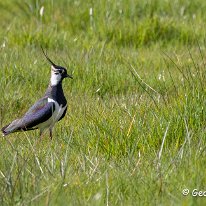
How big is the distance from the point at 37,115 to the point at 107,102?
3.22 feet

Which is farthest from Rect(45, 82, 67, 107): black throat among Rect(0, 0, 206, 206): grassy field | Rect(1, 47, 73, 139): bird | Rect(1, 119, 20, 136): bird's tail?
Rect(1, 119, 20, 136): bird's tail

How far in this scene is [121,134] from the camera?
4863 mm

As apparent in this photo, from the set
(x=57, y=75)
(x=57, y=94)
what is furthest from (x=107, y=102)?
(x=57, y=94)

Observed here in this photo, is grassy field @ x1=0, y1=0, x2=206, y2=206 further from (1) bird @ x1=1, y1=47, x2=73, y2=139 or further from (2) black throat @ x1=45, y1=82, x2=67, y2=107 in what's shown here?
(2) black throat @ x1=45, y1=82, x2=67, y2=107

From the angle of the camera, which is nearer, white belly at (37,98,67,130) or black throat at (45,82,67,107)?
white belly at (37,98,67,130)

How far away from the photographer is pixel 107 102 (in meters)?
6.33

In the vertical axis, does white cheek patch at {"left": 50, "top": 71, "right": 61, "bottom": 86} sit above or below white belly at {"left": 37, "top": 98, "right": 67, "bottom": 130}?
above

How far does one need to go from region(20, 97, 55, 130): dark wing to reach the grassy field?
0.10 meters

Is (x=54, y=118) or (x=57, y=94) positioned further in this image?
(x=57, y=94)

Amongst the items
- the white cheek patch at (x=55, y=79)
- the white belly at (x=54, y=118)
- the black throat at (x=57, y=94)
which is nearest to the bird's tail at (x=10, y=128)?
the white belly at (x=54, y=118)

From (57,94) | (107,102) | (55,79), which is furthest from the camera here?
(107,102)

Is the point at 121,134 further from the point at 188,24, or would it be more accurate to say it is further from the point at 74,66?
the point at 188,24

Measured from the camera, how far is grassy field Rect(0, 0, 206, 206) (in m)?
4.08

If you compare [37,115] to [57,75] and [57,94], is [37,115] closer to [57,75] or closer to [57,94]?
[57,94]
